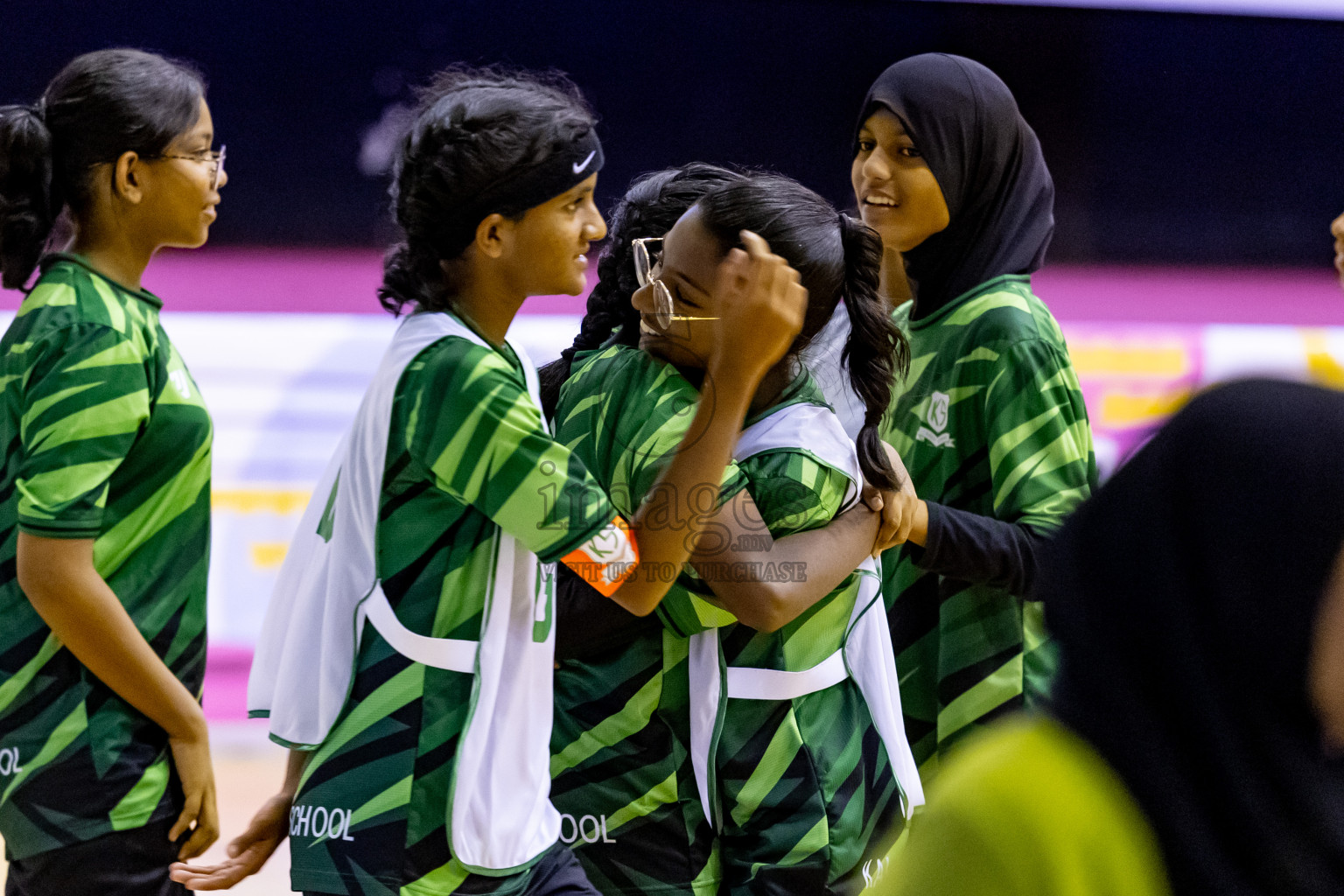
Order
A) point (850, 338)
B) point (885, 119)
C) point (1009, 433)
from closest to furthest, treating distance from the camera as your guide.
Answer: point (850, 338) → point (1009, 433) → point (885, 119)

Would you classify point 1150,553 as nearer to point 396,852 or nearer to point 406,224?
point 396,852

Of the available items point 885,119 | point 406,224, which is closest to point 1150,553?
point 406,224

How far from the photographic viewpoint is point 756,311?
1420mm

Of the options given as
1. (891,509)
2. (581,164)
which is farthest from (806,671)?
(581,164)

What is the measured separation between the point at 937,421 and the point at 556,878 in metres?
0.94

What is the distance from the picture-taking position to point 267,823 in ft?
4.89

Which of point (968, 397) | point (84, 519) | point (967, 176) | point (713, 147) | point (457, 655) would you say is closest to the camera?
point (457, 655)

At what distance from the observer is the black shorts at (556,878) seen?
1.37 meters

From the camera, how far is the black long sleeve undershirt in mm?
1793

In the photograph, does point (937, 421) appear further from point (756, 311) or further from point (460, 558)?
point (460, 558)

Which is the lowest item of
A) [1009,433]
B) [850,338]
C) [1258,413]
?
[1009,433]

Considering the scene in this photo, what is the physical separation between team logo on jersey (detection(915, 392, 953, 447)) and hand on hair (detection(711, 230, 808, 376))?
0.61 metres

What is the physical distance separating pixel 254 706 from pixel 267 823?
13 centimetres

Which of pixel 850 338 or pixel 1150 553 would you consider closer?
pixel 1150 553
